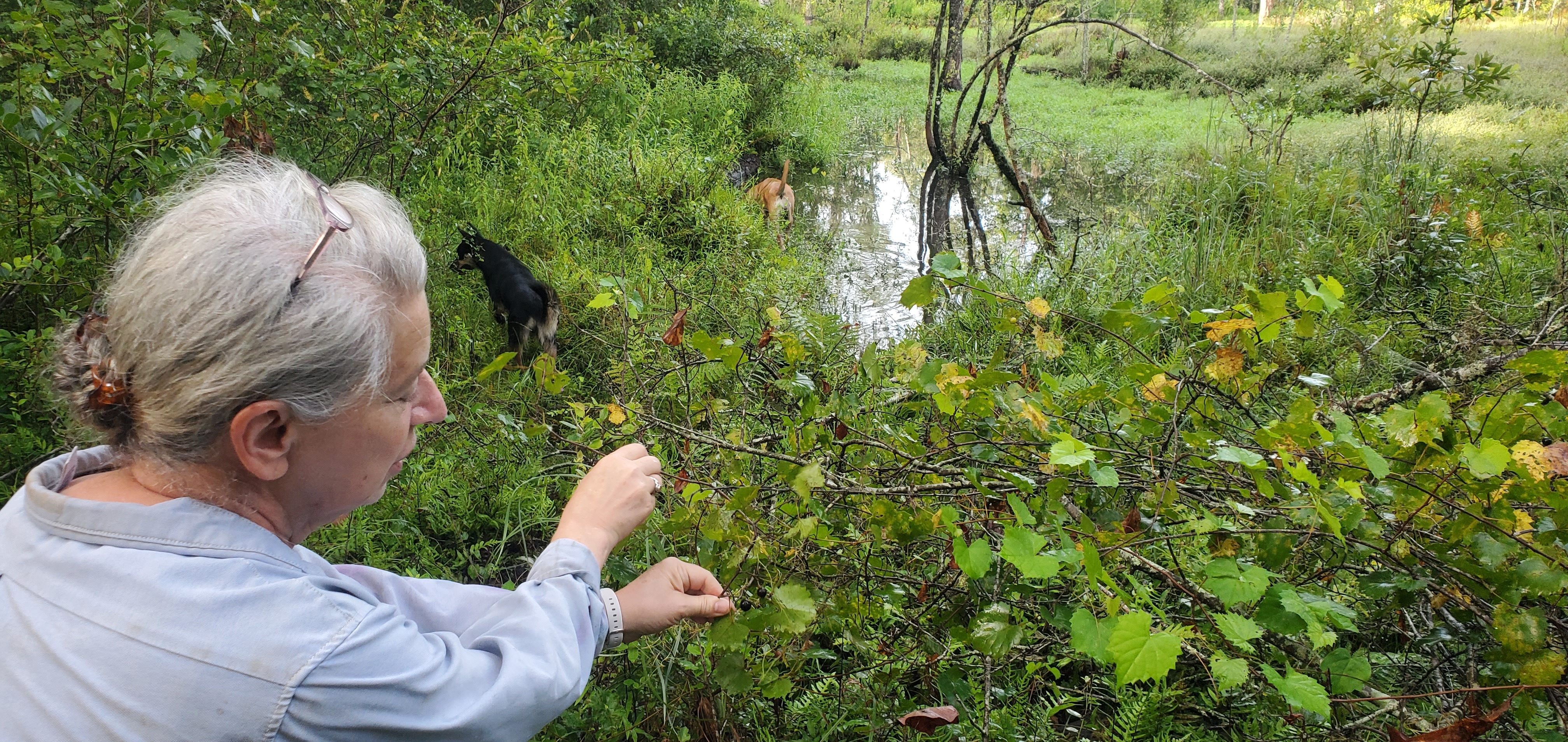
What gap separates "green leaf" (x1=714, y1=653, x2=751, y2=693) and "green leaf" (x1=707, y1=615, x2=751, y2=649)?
0.25 feet

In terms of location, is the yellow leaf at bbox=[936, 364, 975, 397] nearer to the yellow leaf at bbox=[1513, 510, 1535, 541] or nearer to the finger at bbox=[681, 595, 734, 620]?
the finger at bbox=[681, 595, 734, 620]

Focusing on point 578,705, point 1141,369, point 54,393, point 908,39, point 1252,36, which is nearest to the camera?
point 54,393

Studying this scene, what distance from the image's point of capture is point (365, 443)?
102 centimetres

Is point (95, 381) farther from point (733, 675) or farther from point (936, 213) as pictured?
point (936, 213)

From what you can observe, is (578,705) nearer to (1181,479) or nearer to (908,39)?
(1181,479)

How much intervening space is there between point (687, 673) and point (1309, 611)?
1.33 m

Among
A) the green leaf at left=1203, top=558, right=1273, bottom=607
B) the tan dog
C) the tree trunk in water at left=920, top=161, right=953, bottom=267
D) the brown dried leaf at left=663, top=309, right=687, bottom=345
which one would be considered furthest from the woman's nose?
the tan dog

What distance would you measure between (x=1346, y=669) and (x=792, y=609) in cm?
86

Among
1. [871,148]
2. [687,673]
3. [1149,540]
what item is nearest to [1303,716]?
[1149,540]

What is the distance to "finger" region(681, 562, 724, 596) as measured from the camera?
4.51 feet

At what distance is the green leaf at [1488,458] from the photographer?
3.42ft

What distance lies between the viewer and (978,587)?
1.52m

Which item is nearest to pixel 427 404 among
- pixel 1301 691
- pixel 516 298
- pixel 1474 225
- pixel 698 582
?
pixel 698 582

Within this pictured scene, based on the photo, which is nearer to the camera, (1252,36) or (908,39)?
(1252,36)
